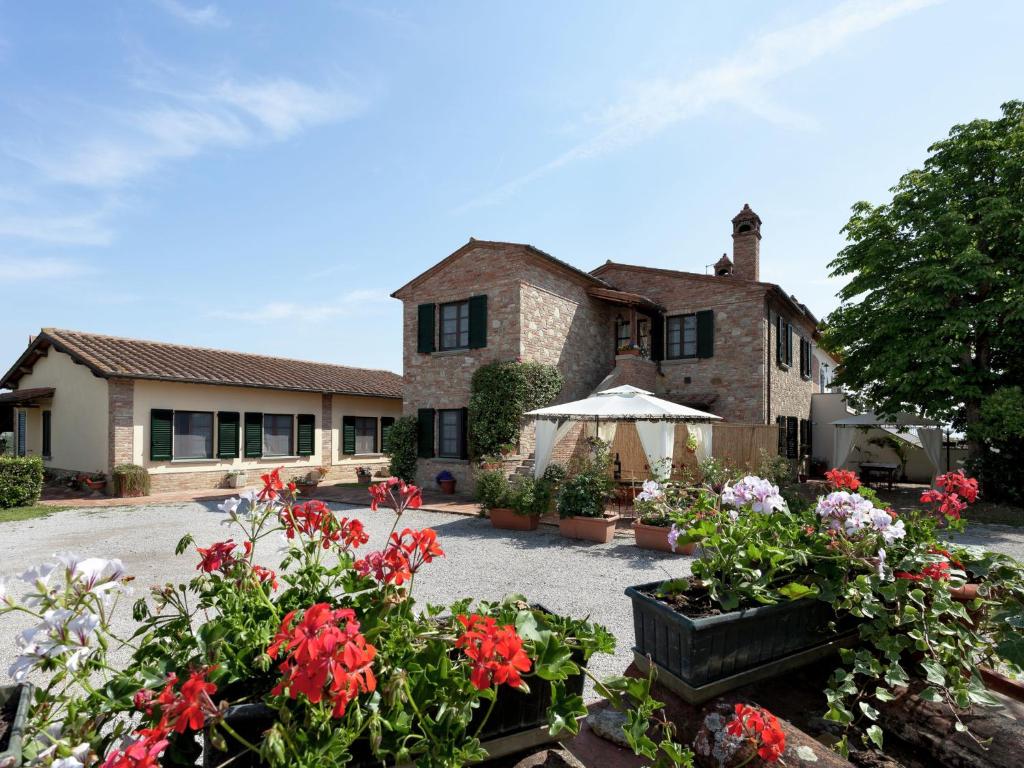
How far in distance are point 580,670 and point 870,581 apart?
1.72m

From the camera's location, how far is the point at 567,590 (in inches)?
237

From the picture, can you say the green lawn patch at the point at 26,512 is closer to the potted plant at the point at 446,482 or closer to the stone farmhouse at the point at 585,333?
the stone farmhouse at the point at 585,333

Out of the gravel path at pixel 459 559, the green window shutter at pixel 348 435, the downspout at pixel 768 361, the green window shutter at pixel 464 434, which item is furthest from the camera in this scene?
the green window shutter at pixel 348 435

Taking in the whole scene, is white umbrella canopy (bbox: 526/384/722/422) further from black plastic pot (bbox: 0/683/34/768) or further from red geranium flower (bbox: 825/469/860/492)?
black plastic pot (bbox: 0/683/34/768)

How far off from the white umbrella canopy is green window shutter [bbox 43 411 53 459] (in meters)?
15.8

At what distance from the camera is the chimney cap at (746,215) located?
663 inches

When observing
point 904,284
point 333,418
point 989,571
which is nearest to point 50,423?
point 333,418

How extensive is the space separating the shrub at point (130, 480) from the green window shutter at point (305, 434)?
14.7 ft

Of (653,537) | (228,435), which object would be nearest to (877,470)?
(653,537)

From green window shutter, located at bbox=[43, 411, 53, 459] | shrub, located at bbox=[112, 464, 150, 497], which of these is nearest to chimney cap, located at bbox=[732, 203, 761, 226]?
shrub, located at bbox=[112, 464, 150, 497]

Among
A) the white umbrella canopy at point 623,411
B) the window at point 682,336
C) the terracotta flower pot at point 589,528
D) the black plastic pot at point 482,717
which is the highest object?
the window at point 682,336

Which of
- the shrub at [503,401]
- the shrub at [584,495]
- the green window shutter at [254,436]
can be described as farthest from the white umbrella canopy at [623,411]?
the green window shutter at [254,436]

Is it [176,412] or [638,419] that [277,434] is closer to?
[176,412]

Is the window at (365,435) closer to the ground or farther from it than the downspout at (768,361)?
closer to the ground
